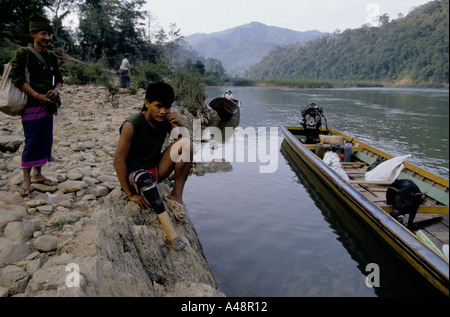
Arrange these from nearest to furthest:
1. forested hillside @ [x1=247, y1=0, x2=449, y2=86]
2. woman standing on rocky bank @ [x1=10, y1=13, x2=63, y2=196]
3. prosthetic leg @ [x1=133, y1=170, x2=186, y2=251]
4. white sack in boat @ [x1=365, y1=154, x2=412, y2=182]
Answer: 1. prosthetic leg @ [x1=133, y1=170, x2=186, y2=251]
2. woman standing on rocky bank @ [x1=10, y1=13, x2=63, y2=196]
3. white sack in boat @ [x1=365, y1=154, x2=412, y2=182]
4. forested hillside @ [x1=247, y1=0, x2=449, y2=86]

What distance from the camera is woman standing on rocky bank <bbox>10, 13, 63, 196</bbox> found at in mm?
2857

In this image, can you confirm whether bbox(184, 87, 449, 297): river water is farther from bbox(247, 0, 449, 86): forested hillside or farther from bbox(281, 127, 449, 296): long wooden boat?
bbox(247, 0, 449, 86): forested hillside

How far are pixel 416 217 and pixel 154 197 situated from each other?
370cm

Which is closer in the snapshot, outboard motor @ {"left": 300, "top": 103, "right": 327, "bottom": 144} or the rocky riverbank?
the rocky riverbank

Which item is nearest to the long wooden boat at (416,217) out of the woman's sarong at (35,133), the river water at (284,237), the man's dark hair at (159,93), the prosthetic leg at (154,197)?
the river water at (284,237)

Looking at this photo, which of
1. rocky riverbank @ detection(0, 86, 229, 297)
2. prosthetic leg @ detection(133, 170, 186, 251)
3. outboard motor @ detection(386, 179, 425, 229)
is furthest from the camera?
outboard motor @ detection(386, 179, 425, 229)

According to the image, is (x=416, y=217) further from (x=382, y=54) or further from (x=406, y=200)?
(x=382, y=54)

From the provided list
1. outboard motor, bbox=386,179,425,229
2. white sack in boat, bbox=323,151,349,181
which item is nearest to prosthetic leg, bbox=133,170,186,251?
outboard motor, bbox=386,179,425,229

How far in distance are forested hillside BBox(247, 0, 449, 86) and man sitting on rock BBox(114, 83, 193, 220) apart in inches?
1101

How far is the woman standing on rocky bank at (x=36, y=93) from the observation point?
2857mm

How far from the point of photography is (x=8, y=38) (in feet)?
57.8
